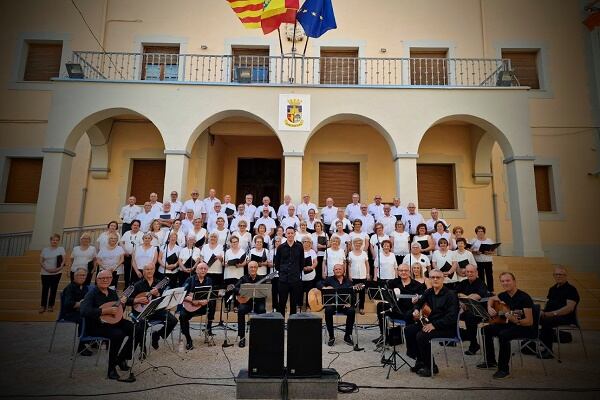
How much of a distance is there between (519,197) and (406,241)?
13.4ft

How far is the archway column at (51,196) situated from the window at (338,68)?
7.75m

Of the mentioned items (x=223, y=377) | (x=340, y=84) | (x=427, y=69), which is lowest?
(x=223, y=377)

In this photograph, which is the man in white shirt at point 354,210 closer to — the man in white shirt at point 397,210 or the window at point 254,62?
the man in white shirt at point 397,210

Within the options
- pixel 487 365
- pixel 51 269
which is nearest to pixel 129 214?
pixel 51 269

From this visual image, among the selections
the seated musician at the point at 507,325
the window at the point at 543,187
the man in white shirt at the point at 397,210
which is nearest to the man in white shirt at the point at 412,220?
the man in white shirt at the point at 397,210

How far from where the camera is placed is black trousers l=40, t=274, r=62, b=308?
7.13m

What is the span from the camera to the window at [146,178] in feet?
39.9

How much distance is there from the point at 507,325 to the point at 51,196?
33.4 feet

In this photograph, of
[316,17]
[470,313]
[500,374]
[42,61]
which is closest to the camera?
[500,374]

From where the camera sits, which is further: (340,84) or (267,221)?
(340,84)

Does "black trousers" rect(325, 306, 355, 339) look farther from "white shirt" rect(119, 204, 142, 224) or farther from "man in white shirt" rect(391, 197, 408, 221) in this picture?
"white shirt" rect(119, 204, 142, 224)

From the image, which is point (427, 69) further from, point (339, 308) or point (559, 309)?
point (339, 308)

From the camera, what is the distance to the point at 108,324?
177 inches

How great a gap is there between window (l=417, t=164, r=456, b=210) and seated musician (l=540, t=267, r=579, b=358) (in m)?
6.74
